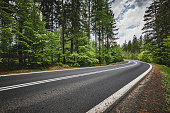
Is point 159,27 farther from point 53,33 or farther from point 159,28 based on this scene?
point 53,33

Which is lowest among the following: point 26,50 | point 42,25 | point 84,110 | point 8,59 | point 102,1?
point 84,110

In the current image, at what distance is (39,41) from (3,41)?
2.73 m

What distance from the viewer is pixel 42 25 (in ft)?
27.6

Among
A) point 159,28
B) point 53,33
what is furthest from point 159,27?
point 53,33

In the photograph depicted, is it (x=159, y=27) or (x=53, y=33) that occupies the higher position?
(x=159, y=27)

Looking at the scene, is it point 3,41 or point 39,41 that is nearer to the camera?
point 3,41

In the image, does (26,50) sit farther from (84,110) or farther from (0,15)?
(84,110)

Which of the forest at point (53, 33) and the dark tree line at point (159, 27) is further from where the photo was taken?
the dark tree line at point (159, 27)

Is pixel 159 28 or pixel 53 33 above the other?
pixel 159 28

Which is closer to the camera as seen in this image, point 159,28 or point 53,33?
point 53,33

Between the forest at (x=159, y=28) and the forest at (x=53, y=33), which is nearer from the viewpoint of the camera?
the forest at (x=53, y=33)

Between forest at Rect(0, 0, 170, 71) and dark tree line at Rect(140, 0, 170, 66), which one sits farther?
dark tree line at Rect(140, 0, 170, 66)

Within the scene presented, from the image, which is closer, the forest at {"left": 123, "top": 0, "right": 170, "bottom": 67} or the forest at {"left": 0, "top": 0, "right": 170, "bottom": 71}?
the forest at {"left": 0, "top": 0, "right": 170, "bottom": 71}

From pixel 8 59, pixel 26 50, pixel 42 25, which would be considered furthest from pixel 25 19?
pixel 8 59
